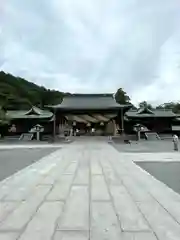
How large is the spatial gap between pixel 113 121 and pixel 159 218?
38.2 metres

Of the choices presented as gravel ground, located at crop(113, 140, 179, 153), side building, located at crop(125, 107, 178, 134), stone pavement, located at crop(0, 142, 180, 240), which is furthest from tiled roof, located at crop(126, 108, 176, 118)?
stone pavement, located at crop(0, 142, 180, 240)

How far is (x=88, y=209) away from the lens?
14.4ft

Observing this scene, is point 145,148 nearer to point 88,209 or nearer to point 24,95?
point 88,209

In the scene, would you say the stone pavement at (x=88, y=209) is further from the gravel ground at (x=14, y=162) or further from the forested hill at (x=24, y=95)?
the forested hill at (x=24, y=95)

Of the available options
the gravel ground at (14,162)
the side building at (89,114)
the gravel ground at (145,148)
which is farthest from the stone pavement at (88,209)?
the side building at (89,114)

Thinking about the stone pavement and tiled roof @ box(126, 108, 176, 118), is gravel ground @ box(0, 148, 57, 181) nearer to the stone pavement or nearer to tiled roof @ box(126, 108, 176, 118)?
the stone pavement

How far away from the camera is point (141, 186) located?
6285mm

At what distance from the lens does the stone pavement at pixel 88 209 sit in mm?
3324

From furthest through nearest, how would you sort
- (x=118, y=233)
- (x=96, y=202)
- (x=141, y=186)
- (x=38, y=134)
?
(x=38, y=134), (x=141, y=186), (x=96, y=202), (x=118, y=233)

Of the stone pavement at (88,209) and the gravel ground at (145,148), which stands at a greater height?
the gravel ground at (145,148)

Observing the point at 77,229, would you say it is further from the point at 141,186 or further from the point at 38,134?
the point at 38,134

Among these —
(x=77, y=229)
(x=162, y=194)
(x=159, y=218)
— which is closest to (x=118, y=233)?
(x=77, y=229)

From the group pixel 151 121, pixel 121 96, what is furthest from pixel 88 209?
pixel 121 96

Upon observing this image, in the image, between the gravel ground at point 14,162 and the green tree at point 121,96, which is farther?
the green tree at point 121,96
